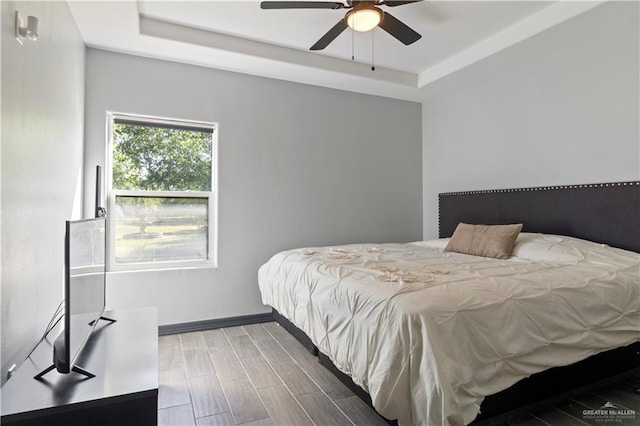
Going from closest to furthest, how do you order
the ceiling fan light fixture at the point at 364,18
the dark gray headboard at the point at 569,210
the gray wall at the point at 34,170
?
the gray wall at the point at 34,170
the ceiling fan light fixture at the point at 364,18
the dark gray headboard at the point at 569,210

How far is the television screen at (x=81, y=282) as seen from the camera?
3.97ft

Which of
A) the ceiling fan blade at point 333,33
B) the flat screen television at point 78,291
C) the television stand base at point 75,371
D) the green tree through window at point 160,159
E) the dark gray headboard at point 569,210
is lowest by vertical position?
the television stand base at point 75,371

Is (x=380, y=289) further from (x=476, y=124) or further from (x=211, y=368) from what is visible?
(x=476, y=124)

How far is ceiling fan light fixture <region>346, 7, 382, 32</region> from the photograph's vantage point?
2.32 meters

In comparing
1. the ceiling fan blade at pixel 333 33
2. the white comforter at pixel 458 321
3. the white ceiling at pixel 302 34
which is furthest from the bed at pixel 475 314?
the ceiling fan blade at pixel 333 33

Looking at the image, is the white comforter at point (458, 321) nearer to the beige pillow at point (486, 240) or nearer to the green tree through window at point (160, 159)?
the beige pillow at point (486, 240)

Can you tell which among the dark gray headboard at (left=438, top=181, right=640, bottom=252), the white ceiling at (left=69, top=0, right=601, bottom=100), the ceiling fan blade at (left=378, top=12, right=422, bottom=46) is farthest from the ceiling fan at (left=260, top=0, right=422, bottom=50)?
the dark gray headboard at (left=438, top=181, right=640, bottom=252)

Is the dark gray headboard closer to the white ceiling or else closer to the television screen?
the white ceiling

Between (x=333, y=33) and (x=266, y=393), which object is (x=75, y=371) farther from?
(x=333, y=33)

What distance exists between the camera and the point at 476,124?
156 inches

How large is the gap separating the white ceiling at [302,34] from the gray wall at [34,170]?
0.57 metres

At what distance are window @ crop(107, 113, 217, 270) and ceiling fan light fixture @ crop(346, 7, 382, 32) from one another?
1815mm

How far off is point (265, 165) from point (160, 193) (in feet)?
3.54

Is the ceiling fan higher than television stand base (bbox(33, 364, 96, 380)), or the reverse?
the ceiling fan
